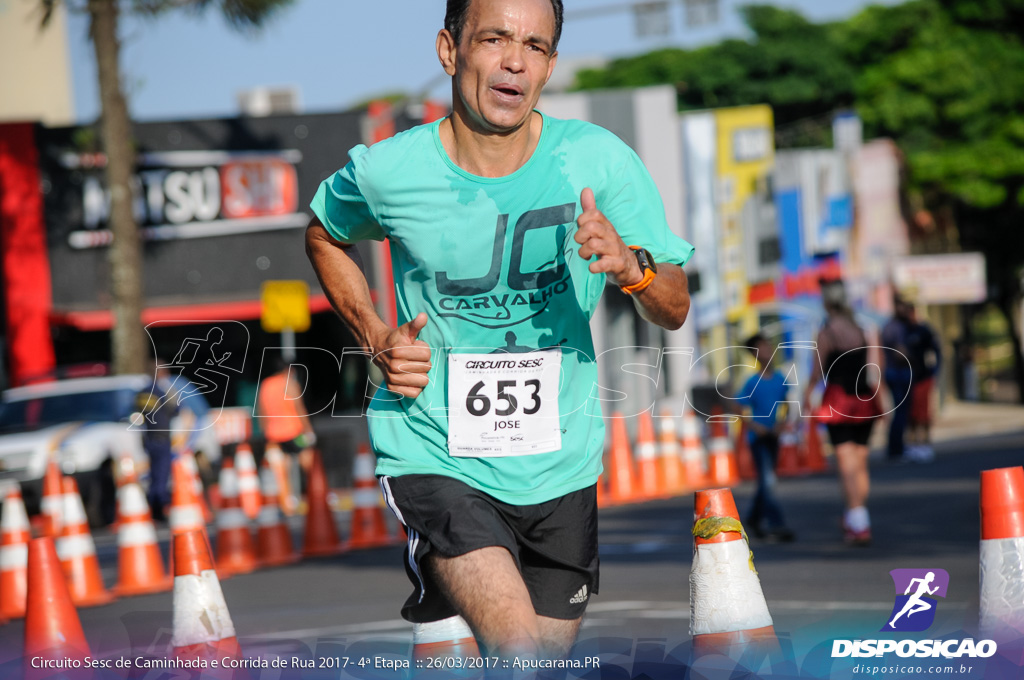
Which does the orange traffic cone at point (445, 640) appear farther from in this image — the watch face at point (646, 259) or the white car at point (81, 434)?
the white car at point (81, 434)

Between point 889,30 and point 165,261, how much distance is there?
34123mm

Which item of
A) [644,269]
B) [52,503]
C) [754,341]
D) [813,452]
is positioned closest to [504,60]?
[644,269]

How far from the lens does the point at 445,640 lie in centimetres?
355

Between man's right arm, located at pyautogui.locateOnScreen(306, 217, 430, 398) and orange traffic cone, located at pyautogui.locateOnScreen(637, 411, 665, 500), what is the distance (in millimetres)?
11684

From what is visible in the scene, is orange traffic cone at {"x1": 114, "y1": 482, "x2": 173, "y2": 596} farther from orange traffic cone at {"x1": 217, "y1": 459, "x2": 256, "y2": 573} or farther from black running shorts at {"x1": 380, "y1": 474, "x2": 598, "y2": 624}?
black running shorts at {"x1": 380, "y1": 474, "x2": 598, "y2": 624}

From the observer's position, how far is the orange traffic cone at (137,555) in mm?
9891

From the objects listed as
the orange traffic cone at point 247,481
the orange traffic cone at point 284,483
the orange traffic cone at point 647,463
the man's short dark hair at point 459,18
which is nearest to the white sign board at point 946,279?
the orange traffic cone at point 647,463

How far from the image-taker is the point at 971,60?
45500mm

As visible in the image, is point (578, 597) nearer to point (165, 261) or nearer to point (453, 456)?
point (453, 456)

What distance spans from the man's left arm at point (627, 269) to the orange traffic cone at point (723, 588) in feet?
1.79

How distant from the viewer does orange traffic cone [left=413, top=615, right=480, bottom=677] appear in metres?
3.52

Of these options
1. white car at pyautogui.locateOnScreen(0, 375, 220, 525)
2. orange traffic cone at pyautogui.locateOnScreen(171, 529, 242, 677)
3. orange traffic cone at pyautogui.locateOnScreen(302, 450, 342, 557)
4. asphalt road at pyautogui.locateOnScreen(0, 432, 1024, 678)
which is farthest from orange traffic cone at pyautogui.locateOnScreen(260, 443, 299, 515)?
orange traffic cone at pyautogui.locateOnScreen(171, 529, 242, 677)

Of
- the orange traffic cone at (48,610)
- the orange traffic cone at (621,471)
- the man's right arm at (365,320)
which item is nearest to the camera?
the man's right arm at (365,320)

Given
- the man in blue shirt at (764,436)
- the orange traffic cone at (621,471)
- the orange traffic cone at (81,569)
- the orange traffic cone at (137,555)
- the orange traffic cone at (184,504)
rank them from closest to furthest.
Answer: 1. the orange traffic cone at (81,569)
2. the orange traffic cone at (184,504)
3. the orange traffic cone at (137,555)
4. the man in blue shirt at (764,436)
5. the orange traffic cone at (621,471)
